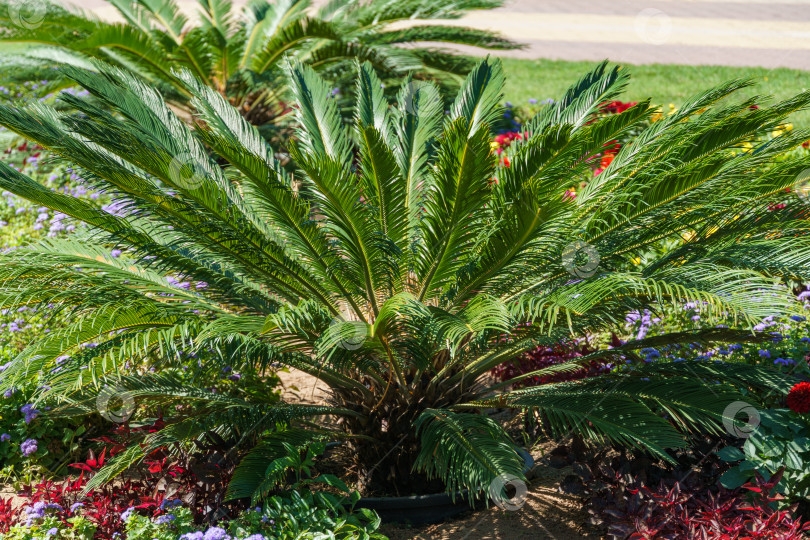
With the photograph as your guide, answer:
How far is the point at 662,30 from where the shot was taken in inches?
515

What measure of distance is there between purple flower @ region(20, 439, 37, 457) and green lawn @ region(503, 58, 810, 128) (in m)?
6.65

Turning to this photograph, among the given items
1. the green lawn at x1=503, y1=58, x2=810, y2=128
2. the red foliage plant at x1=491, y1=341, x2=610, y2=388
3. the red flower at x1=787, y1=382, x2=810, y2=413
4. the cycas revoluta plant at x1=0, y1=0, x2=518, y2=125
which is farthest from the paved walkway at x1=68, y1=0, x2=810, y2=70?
the red flower at x1=787, y1=382, x2=810, y2=413

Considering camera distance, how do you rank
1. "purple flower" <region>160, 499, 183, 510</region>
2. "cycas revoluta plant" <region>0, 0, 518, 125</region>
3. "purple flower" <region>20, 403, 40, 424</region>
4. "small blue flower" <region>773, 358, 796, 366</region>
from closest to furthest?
"purple flower" <region>160, 499, 183, 510</region>, "small blue flower" <region>773, 358, 796, 366</region>, "purple flower" <region>20, 403, 40, 424</region>, "cycas revoluta plant" <region>0, 0, 518, 125</region>

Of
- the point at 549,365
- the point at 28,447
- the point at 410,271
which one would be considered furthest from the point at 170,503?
the point at 549,365

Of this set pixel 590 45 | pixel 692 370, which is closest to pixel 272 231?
pixel 692 370

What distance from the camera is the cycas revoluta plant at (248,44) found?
6883 millimetres

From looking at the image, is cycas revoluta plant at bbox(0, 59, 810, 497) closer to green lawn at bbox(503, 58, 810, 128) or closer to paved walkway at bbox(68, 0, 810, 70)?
green lawn at bbox(503, 58, 810, 128)

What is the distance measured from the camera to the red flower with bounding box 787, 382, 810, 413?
10.1ft

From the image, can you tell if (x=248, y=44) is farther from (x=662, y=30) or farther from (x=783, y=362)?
(x=662, y=30)

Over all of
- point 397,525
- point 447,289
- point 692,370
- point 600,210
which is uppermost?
point 600,210

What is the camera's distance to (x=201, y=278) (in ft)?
11.7

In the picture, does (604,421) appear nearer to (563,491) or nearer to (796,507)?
(563,491)

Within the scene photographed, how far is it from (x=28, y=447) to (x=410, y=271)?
202 centimetres

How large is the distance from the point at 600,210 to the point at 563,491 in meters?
1.25
